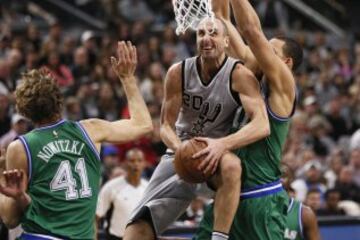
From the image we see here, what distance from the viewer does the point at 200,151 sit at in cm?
679

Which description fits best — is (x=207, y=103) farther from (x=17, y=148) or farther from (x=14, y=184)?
(x=14, y=184)

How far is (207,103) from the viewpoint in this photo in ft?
23.9

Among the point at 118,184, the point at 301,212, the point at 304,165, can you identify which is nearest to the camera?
the point at 301,212

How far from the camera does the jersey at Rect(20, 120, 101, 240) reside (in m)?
6.24

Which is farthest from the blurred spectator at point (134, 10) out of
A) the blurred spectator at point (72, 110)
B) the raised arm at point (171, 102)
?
the raised arm at point (171, 102)

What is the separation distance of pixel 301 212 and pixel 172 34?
28.6 ft

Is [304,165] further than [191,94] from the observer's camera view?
Yes

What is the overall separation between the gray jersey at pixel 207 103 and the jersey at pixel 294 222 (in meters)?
1.84

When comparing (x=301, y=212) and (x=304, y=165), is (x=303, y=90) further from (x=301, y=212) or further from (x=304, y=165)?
(x=301, y=212)

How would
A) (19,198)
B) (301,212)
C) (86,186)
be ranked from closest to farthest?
(19,198), (86,186), (301,212)

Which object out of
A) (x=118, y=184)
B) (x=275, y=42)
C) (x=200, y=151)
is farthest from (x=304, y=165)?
(x=200, y=151)

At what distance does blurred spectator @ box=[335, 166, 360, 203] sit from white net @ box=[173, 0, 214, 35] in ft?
21.3

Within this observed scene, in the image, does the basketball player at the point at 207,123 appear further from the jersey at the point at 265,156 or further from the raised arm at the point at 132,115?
the raised arm at the point at 132,115

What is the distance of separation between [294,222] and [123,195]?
2.49 m
